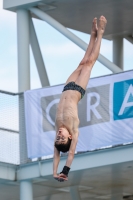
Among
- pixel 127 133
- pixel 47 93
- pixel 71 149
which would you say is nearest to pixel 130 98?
pixel 127 133

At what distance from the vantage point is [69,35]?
22.7 metres

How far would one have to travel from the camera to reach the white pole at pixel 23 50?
23.1m

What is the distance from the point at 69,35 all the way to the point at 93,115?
3207 mm

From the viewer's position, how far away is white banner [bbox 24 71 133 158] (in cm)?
1978

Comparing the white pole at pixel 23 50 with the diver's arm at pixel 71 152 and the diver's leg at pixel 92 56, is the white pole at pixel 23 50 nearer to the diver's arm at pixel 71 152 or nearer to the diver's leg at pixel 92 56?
the diver's leg at pixel 92 56

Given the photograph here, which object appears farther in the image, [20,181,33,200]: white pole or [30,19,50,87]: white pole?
[30,19,50,87]: white pole

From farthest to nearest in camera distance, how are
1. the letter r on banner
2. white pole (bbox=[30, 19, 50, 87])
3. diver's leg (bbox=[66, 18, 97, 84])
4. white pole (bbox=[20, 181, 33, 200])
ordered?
1. white pole (bbox=[30, 19, 50, 87])
2. white pole (bbox=[20, 181, 33, 200])
3. the letter r on banner
4. diver's leg (bbox=[66, 18, 97, 84])

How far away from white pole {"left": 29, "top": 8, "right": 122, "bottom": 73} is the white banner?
189 centimetres

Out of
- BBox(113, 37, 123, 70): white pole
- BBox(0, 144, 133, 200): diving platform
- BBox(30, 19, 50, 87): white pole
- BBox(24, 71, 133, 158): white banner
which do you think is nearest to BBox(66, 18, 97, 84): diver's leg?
BBox(24, 71, 133, 158): white banner

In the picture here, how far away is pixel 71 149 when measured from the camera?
14648 mm

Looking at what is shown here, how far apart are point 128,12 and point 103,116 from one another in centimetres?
499

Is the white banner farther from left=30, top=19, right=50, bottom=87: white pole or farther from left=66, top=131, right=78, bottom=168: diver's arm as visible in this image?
left=66, top=131, right=78, bottom=168: diver's arm

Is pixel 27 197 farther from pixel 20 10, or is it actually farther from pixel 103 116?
pixel 20 10

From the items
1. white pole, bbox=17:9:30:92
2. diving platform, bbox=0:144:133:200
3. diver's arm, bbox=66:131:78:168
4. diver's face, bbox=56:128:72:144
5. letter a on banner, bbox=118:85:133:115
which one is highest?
white pole, bbox=17:9:30:92
